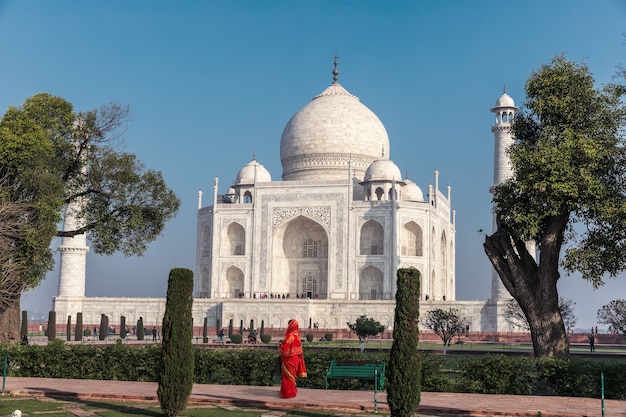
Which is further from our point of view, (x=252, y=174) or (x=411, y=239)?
(x=252, y=174)

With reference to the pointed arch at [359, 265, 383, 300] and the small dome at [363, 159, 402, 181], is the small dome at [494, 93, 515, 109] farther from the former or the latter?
the pointed arch at [359, 265, 383, 300]

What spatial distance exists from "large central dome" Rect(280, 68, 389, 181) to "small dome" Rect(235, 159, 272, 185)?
5.74 ft

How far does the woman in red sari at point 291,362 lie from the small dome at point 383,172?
32.0 metres

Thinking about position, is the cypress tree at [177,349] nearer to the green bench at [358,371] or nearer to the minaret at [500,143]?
the green bench at [358,371]

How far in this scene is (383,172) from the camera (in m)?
44.5

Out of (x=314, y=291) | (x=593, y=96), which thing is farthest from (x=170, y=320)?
(x=314, y=291)

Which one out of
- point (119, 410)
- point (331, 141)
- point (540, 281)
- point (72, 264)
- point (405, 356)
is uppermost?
point (331, 141)

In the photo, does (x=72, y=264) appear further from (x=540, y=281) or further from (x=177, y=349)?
(x=177, y=349)

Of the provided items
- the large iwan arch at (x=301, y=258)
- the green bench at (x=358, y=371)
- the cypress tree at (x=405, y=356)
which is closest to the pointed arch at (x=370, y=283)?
the large iwan arch at (x=301, y=258)

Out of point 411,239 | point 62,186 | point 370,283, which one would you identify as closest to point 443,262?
point 411,239

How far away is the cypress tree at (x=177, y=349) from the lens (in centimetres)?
1043

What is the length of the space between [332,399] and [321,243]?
3425 centimetres

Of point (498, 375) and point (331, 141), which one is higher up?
point (331, 141)

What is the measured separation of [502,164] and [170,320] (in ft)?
107
